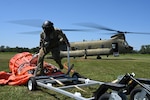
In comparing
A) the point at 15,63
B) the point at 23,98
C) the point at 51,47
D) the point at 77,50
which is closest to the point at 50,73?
the point at 51,47

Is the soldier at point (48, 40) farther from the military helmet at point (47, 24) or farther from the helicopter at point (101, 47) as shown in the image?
the helicopter at point (101, 47)

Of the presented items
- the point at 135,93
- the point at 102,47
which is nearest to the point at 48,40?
the point at 135,93

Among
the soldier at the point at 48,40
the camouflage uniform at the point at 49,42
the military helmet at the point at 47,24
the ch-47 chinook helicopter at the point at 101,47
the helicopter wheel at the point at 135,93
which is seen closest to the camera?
the helicopter wheel at the point at 135,93

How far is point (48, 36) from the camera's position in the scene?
924 cm

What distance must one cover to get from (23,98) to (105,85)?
2886 mm

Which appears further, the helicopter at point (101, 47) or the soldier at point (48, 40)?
the helicopter at point (101, 47)

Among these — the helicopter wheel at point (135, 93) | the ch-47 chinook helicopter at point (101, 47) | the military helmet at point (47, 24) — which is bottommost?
the helicopter wheel at point (135, 93)

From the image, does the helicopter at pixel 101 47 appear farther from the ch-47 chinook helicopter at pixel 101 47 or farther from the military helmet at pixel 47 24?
the military helmet at pixel 47 24

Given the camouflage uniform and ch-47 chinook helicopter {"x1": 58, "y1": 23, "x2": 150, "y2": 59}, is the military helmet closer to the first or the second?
the camouflage uniform

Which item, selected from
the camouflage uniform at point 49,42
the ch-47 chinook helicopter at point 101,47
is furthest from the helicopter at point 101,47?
the camouflage uniform at point 49,42

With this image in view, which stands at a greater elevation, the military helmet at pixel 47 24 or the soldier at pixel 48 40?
the military helmet at pixel 47 24

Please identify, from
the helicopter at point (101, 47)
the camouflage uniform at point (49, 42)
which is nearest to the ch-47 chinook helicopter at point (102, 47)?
the helicopter at point (101, 47)

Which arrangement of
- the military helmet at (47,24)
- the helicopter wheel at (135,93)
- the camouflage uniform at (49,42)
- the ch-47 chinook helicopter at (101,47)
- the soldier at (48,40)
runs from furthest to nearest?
the ch-47 chinook helicopter at (101,47)
the camouflage uniform at (49,42)
the soldier at (48,40)
the military helmet at (47,24)
the helicopter wheel at (135,93)

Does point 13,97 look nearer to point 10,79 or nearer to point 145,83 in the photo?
point 10,79
